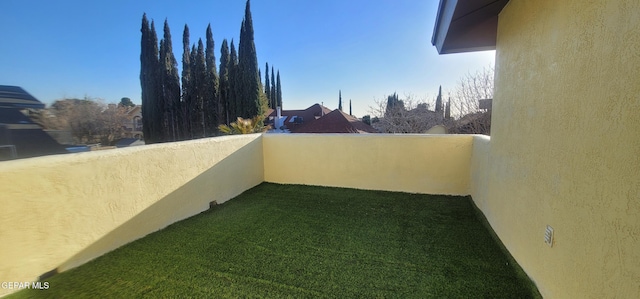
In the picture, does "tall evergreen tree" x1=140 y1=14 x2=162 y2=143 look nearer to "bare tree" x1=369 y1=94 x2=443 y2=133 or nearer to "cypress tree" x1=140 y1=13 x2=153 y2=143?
"cypress tree" x1=140 y1=13 x2=153 y2=143

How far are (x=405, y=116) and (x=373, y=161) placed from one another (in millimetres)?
10987

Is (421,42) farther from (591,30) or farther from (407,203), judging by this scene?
(591,30)

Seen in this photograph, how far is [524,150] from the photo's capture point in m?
2.63

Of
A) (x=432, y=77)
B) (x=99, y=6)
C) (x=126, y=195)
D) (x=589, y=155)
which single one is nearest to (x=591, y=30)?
(x=589, y=155)

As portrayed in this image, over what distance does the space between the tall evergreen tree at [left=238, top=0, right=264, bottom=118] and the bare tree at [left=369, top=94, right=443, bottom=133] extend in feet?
41.8

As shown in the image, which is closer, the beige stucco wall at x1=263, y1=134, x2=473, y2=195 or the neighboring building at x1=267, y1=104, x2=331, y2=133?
the beige stucco wall at x1=263, y1=134, x2=473, y2=195

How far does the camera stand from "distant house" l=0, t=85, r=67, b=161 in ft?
10.8

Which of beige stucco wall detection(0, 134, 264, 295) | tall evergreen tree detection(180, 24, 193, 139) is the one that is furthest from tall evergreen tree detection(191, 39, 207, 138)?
beige stucco wall detection(0, 134, 264, 295)

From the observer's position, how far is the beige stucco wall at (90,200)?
241cm

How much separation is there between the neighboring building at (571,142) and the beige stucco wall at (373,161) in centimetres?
215

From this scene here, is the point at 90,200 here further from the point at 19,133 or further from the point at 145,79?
the point at 145,79

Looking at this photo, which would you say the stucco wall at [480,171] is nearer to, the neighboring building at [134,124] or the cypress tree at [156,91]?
the cypress tree at [156,91]

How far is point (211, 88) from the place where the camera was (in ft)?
87.4

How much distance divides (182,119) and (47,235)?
2786 centimetres
